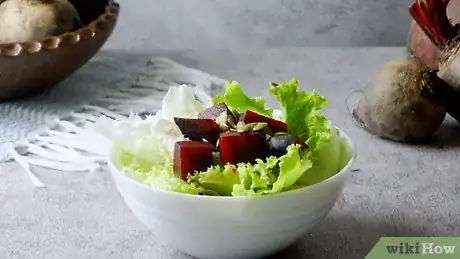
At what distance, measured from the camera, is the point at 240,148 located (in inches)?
23.2

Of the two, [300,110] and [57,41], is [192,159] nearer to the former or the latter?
[300,110]

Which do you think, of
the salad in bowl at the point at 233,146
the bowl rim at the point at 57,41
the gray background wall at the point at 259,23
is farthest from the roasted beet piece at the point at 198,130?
the gray background wall at the point at 259,23

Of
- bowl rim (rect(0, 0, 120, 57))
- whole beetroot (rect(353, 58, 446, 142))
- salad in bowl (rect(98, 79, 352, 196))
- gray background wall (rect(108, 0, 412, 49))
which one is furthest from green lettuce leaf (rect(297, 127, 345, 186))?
gray background wall (rect(108, 0, 412, 49))

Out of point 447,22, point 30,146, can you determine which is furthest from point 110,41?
point 447,22

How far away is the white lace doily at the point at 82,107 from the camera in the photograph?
2.77 ft

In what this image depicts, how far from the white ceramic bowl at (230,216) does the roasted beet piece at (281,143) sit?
0.12ft

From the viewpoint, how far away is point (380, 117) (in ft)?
2.86

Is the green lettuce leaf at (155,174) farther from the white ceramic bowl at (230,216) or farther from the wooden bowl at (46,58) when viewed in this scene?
the wooden bowl at (46,58)

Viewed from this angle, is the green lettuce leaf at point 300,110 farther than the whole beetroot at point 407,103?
No

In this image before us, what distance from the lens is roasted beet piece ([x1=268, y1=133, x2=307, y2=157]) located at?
1.94 feet

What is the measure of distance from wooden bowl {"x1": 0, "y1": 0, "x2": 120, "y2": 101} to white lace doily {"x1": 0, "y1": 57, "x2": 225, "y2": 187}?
0.03 m

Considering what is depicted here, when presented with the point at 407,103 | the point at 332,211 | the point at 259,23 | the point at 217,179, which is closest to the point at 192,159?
the point at 217,179

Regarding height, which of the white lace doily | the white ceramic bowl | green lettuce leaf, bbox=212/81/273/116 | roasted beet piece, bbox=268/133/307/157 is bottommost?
the white lace doily

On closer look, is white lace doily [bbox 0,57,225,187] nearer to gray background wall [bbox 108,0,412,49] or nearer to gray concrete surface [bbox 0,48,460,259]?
gray concrete surface [bbox 0,48,460,259]
